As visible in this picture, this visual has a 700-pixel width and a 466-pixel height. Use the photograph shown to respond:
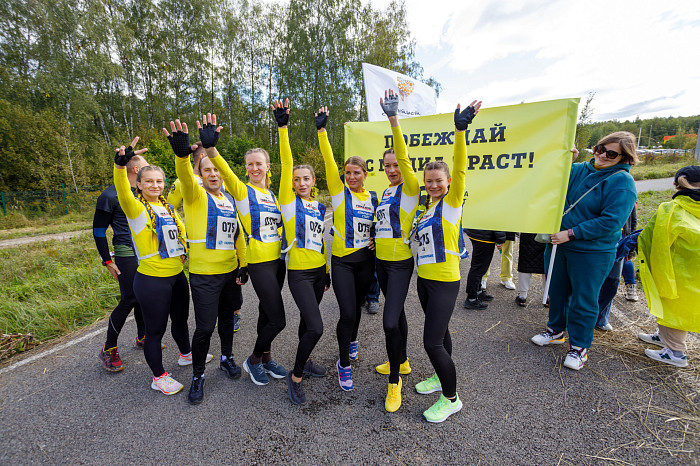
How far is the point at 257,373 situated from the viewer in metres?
3.10

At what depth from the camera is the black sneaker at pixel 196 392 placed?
281 centimetres

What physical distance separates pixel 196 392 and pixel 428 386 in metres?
2.23

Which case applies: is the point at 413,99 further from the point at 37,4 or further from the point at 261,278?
the point at 37,4

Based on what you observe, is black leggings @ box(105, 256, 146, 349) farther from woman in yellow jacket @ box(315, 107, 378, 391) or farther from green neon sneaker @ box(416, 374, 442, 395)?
green neon sneaker @ box(416, 374, 442, 395)

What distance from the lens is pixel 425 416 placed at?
2551 millimetres

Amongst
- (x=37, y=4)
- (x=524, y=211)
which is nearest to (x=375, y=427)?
(x=524, y=211)

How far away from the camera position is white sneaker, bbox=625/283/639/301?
4752mm

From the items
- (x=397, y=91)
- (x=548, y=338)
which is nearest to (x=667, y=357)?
(x=548, y=338)

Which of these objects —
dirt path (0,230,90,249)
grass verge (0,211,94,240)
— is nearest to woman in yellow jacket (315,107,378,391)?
dirt path (0,230,90,249)

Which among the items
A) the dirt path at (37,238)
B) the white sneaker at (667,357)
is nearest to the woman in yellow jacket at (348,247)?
the white sneaker at (667,357)

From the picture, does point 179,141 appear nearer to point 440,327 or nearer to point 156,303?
point 156,303

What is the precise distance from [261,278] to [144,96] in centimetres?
3256

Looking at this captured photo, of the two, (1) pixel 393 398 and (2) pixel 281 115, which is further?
(2) pixel 281 115

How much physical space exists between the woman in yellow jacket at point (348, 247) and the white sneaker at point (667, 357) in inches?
129
